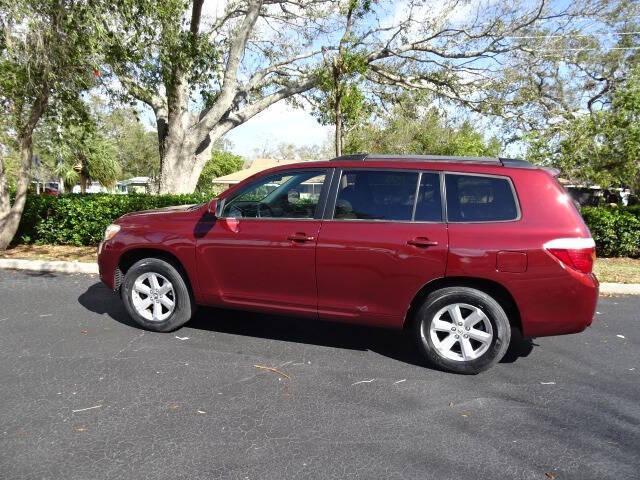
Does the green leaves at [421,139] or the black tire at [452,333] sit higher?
the green leaves at [421,139]

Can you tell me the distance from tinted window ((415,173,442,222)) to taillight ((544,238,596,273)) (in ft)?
2.95

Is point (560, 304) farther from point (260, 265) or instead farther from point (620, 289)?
point (620, 289)

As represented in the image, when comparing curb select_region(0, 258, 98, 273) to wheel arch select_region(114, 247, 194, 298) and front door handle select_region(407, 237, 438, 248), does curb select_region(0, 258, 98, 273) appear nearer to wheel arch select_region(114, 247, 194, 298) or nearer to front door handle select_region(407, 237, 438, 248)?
wheel arch select_region(114, 247, 194, 298)

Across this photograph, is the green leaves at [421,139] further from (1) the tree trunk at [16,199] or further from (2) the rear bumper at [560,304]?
(2) the rear bumper at [560,304]

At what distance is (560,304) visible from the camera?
364cm

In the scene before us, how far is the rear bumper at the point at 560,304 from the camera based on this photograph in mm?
3598

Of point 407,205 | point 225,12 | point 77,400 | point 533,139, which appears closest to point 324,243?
point 407,205

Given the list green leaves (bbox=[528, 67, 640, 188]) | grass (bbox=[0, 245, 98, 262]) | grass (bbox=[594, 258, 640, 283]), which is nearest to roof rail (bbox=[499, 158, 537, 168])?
grass (bbox=[594, 258, 640, 283])

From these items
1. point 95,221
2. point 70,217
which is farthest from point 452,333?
point 70,217

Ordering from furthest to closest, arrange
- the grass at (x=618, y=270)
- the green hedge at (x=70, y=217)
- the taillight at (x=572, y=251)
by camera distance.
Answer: the green hedge at (x=70, y=217) → the grass at (x=618, y=270) → the taillight at (x=572, y=251)

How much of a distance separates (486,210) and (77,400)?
3520 millimetres

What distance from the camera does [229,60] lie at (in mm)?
12430

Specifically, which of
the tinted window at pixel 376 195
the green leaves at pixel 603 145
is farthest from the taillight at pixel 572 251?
the green leaves at pixel 603 145

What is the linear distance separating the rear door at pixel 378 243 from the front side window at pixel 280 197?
0.67 feet
